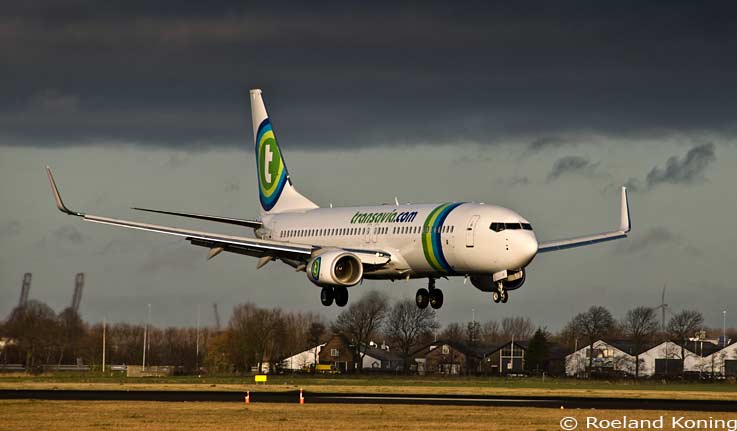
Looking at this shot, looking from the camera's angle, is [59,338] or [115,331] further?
[115,331]

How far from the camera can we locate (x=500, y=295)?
77312 millimetres

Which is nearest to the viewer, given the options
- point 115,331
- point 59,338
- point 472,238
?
point 472,238

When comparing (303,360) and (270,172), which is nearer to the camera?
(270,172)

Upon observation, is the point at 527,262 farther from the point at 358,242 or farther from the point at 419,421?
the point at 419,421

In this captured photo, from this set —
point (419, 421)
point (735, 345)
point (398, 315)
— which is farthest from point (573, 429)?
point (735, 345)

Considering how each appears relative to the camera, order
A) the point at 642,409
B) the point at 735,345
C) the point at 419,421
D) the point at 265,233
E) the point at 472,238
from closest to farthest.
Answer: the point at 419,421 → the point at 642,409 → the point at 472,238 → the point at 265,233 → the point at 735,345

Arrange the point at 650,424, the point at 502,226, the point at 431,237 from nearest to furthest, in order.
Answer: the point at 650,424, the point at 502,226, the point at 431,237

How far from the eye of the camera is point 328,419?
55.9 metres

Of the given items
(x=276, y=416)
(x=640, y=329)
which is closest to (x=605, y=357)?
(x=640, y=329)

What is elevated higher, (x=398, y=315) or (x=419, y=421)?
(x=398, y=315)

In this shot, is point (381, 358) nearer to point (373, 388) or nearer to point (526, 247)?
point (373, 388)

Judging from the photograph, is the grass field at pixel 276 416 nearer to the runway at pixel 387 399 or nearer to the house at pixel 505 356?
the runway at pixel 387 399

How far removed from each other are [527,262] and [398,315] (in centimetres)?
6284

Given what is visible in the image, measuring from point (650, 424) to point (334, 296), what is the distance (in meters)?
35.2
